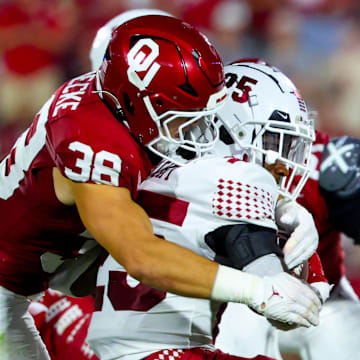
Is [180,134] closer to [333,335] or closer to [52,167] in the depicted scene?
[52,167]

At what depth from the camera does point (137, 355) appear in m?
1.62

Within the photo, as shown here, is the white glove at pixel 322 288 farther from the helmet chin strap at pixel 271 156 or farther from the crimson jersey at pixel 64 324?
the crimson jersey at pixel 64 324

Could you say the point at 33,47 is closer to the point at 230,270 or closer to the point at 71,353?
the point at 71,353

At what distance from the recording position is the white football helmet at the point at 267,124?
6.81 feet

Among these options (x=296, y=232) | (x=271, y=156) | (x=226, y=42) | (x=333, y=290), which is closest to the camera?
(x=296, y=232)

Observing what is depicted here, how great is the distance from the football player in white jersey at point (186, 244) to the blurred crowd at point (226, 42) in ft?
10.2

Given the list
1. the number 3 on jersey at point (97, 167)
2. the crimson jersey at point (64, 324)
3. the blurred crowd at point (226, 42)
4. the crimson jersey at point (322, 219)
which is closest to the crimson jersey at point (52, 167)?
the number 3 on jersey at point (97, 167)

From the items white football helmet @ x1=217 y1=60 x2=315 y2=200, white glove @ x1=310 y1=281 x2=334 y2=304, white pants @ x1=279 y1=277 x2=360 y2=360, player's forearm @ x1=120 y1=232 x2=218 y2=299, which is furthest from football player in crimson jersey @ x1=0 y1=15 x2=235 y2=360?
white pants @ x1=279 y1=277 x2=360 y2=360

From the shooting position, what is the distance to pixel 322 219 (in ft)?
8.61

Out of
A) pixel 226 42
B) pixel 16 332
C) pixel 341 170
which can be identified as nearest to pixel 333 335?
pixel 341 170

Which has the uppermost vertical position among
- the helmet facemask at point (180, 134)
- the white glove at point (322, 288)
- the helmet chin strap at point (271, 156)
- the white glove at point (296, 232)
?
the helmet facemask at point (180, 134)

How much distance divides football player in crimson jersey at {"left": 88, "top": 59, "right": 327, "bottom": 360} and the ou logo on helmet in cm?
21

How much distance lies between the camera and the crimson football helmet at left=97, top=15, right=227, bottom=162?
175 cm

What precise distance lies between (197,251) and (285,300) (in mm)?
237
